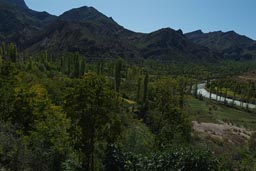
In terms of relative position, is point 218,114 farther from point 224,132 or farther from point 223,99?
point 223,99

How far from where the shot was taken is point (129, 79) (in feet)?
321

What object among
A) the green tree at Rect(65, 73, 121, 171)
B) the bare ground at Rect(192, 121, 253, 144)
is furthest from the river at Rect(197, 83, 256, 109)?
the green tree at Rect(65, 73, 121, 171)

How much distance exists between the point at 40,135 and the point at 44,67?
80.5 m

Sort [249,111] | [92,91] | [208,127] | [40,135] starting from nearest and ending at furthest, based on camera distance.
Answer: [92,91] → [40,135] → [208,127] → [249,111]

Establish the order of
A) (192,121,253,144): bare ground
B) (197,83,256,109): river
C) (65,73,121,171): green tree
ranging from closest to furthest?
(65,73,121,171): green tree, (192,121,253,144): bare ground, (197,83,256,109): river

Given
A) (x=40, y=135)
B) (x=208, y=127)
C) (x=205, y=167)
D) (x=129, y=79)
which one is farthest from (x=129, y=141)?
(x=129, y=79)

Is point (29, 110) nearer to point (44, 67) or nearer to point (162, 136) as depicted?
point (162, 136)

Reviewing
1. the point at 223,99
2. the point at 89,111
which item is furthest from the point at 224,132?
the point at 223,99

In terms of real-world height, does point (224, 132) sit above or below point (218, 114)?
above

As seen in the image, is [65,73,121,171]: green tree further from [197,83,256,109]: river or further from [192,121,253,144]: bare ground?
[197,83,256,109]: river

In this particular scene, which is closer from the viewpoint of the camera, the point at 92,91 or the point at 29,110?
the point at 92,91

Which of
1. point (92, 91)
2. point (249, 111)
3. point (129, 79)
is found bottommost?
point (249, 111)

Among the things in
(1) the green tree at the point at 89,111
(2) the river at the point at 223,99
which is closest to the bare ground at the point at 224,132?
(2) the river at the point at 223,99

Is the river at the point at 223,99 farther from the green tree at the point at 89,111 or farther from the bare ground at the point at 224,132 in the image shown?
the green tree at the point at 89,111
